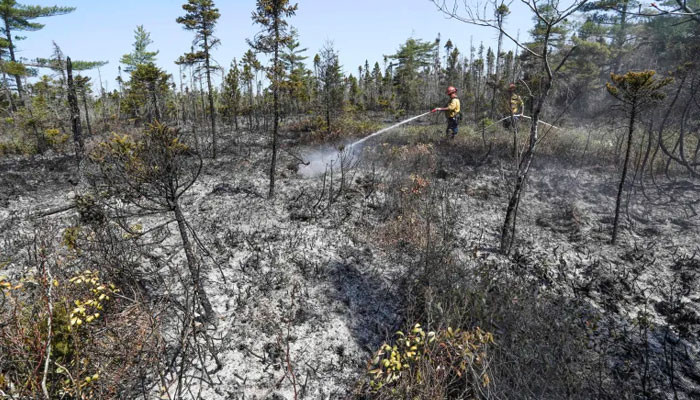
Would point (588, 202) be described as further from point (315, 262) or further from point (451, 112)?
point (315, 262)

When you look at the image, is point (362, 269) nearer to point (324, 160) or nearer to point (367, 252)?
point (367, 252)

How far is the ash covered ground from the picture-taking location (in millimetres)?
4508

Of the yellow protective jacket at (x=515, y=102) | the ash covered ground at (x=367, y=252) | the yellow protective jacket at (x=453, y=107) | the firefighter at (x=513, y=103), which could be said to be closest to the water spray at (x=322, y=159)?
the ash covered ground at (x=367, y=252)

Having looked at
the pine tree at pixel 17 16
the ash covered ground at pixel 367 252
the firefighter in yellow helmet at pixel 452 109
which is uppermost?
the pine tree at pixel 17 16

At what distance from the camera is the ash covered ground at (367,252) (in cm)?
451

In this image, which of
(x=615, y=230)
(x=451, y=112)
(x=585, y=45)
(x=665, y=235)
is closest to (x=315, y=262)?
(x=615, y=230)

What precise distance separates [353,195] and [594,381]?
7.12 metres

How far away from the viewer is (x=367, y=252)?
6879 mm

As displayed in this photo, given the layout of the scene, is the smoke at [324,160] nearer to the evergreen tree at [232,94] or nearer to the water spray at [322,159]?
the water spray at [322,159]

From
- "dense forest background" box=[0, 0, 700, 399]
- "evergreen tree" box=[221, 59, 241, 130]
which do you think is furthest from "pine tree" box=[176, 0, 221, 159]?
"evergreen tree" box=[221, 59, 241, 130]

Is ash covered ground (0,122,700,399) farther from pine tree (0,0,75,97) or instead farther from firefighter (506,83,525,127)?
pine tree (0,0,75,97)

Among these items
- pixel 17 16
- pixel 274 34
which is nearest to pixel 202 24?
pixel 274 34

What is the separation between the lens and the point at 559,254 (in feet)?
23.7

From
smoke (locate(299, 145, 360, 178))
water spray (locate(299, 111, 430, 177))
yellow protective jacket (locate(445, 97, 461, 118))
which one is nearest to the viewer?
smoke (locate(299, 145, 360, 178))
